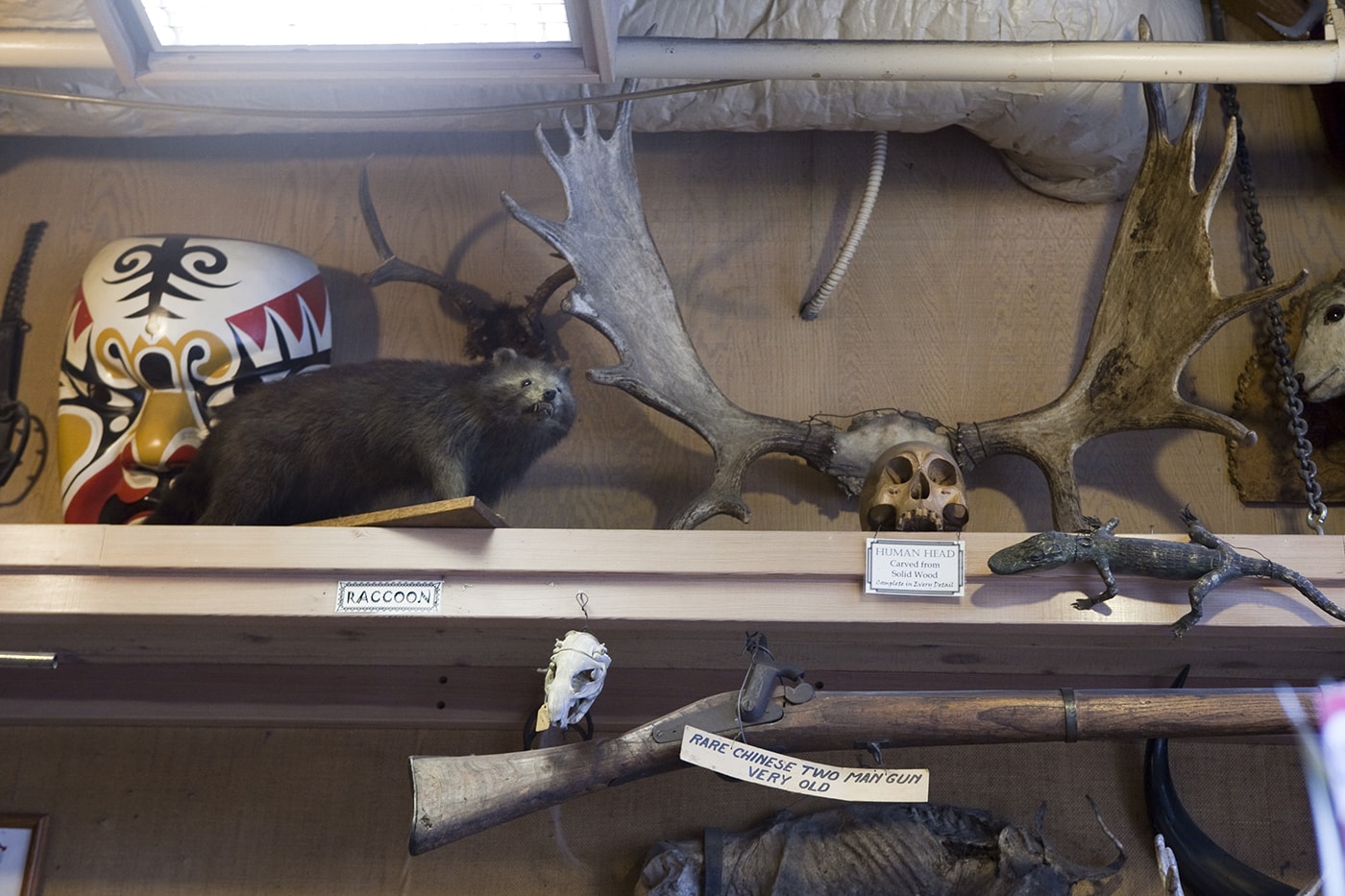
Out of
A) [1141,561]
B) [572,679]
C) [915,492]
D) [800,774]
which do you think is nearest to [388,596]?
[572,679]

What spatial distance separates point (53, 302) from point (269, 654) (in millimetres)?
674

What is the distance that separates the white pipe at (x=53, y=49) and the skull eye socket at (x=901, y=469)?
A: 0.94 m

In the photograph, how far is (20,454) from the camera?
60.5 inches

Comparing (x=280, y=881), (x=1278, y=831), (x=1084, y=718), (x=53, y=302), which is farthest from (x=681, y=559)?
(x=53, y=302)

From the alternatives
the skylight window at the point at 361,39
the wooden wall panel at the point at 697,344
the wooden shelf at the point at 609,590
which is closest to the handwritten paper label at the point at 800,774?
the wooden shelf at the point at 609,590

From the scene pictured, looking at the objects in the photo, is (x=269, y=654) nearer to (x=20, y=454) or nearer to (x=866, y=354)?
(x=20, y=454)

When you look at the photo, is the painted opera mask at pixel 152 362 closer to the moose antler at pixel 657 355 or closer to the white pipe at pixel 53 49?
the white pipe at pixel 53 49

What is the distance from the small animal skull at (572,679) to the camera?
3.36ft

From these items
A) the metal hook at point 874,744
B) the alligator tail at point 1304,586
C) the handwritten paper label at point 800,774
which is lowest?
the handwritten paper label at point 800,774

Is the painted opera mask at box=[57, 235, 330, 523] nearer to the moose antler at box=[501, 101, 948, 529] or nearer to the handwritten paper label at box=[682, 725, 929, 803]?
the moose antler at box=[501, 101, 948, 529]

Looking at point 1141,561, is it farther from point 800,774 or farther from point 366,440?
point 366,440

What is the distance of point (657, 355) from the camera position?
4.42 ft

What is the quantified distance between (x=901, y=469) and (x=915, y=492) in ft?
0.15

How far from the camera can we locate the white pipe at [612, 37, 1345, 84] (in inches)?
50.3
